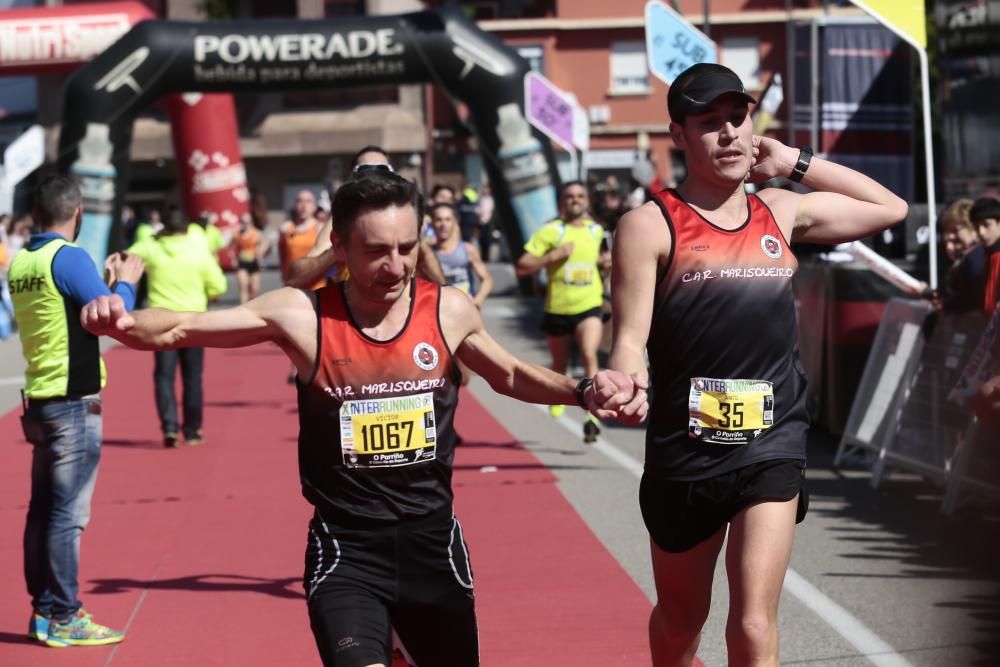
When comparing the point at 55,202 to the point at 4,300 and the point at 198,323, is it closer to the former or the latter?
the point at 198,323

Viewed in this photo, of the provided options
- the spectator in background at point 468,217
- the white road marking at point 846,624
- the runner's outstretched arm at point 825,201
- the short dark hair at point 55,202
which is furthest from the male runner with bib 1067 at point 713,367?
the spectator in background at point 468,217

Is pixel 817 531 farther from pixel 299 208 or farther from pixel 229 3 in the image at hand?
pixel 229 3

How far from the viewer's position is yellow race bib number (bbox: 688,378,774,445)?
4.49m

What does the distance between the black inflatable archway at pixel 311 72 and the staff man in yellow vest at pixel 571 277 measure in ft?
29.5

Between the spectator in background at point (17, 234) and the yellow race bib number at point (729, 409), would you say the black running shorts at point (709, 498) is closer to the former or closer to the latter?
the yellow race bib number at point (729, 409)

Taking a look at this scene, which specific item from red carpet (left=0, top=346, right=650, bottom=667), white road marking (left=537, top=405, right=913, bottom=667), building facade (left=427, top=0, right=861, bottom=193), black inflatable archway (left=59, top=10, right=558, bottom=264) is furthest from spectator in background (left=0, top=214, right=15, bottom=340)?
building facade (left=427, top=0, right=861, bottom=193)

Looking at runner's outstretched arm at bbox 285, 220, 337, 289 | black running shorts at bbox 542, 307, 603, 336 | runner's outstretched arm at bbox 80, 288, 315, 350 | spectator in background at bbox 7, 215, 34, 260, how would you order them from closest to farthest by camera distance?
runner's outstretched arm at bbox 80, 288, 315, 350 < runner's outstretched arm at bbox 285, 220, 337, 289 < black running shorts at bbox 542, 307, 603, 336 < spectator in background at bbox 7, 215, 34, 260

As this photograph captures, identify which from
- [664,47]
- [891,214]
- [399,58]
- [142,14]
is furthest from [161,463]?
[142,14]

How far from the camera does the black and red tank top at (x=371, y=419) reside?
407cm

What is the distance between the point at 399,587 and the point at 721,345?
3.92 ft

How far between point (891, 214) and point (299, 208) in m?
11.4

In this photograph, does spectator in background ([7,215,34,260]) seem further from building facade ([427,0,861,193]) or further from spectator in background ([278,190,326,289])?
building facade ([427,0,861,193])

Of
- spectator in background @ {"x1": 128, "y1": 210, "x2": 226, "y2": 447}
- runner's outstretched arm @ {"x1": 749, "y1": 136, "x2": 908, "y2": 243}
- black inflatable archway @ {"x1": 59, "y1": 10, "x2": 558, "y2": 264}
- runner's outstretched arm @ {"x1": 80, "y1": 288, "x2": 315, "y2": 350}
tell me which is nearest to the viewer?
runner's outstretched arm @ {"x1": 80, "y1": 288, "x2": 315, "y2": 350}

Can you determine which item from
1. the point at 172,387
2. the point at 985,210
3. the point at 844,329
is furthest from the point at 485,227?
the point at 985,210
